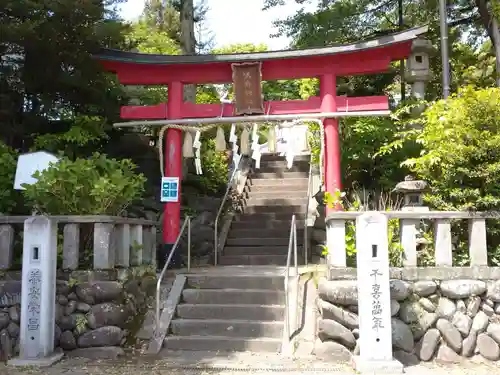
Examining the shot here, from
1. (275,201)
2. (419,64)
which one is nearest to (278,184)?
(275,201)

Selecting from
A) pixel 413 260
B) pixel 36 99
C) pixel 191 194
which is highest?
pixel 36 99

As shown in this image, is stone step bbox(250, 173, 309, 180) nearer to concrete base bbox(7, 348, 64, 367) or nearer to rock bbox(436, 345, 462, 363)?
rock bbox(436, 345, 462, 363)

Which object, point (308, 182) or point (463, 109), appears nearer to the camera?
point (463, 109)

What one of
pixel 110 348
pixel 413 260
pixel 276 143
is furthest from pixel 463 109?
pixel 110 348

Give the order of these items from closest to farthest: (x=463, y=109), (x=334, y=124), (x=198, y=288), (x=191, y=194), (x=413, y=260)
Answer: (x=413, y=260) → (x=463, y=109) → (x=198, y=288) → (x=334, y=124) → (x=191, y=194)

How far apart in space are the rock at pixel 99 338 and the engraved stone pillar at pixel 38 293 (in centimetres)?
34

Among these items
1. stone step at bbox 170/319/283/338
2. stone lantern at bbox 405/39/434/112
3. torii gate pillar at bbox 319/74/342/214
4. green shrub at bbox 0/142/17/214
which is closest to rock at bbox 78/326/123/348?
stone step at bbox 170/319/283/338

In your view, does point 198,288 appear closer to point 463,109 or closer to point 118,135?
point 463,109

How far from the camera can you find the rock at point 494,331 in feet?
20.6

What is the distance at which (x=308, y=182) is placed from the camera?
14367 mm

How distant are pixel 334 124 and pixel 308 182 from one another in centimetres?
421

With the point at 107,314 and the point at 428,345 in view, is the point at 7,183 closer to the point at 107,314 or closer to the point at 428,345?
the point at 107,314

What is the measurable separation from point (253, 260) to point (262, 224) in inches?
69.2

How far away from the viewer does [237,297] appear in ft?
24.7
